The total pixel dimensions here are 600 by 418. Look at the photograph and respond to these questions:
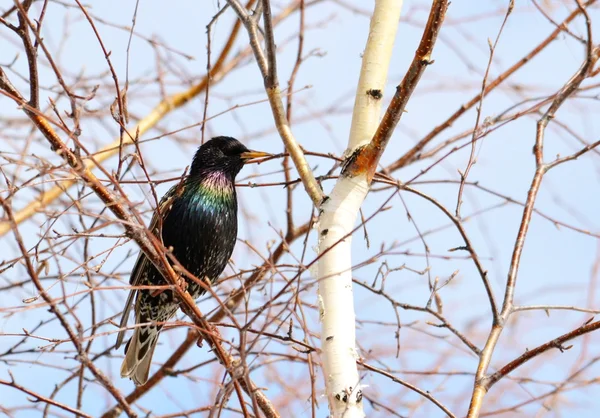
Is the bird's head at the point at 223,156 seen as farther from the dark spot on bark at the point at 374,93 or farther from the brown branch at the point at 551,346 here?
the brown branch at the point at 551,346

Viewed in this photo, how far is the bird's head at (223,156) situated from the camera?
482 cm

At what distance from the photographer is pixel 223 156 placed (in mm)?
4867

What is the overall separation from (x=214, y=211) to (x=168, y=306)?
670mm

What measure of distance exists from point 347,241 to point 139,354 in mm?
2383

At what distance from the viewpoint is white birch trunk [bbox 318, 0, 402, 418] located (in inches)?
103

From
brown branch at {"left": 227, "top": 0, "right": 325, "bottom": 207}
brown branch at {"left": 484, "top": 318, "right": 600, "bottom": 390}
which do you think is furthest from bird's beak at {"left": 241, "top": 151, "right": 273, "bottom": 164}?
brown branch at {"left": 484, "top": 318, "right": 600, "bottom": 390}

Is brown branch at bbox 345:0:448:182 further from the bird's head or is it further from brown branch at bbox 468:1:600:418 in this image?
the bird's head

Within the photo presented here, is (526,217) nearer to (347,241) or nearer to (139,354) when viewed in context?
(347,241)

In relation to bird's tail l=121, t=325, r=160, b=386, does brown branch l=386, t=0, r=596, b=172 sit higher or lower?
higher

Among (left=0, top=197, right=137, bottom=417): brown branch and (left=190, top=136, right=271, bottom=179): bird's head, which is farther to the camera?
(left=190, top=136, right=271, bottom=179): bird's head

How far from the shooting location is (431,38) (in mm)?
2676

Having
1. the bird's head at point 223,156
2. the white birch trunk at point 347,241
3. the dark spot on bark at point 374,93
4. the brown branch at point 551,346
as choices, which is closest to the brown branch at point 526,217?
the brown branch at point 551,346

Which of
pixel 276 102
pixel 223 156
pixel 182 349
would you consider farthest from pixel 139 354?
pixel 276 102

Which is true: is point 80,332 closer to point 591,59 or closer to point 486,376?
point 486,376
